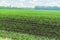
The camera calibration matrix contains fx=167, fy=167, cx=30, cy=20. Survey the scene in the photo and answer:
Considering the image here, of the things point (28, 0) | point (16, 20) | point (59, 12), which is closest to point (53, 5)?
point (59, 12)

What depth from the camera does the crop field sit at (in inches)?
144

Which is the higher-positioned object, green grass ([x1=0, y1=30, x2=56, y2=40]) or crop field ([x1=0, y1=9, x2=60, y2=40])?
crop field ([x1=0, y1=9, x2=60, y2=40])

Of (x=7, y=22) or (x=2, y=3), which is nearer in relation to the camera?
(x=7, y=22)

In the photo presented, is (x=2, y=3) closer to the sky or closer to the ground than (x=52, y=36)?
closer to the sky

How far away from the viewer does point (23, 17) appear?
390cm

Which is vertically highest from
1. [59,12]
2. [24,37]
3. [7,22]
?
[59,12]

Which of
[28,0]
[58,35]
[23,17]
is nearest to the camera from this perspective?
[58,35]

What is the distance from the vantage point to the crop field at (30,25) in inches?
144

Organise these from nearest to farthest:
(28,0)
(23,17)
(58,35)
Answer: (58,35), (23,17), (28,0)

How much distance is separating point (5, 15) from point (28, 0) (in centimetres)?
68

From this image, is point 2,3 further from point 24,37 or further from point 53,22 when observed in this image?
point 53,22

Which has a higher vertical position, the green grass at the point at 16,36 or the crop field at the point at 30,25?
the crop field at the point at 30,25

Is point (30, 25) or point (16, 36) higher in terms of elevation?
point (30, 25)

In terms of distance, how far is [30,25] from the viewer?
12.5ft
